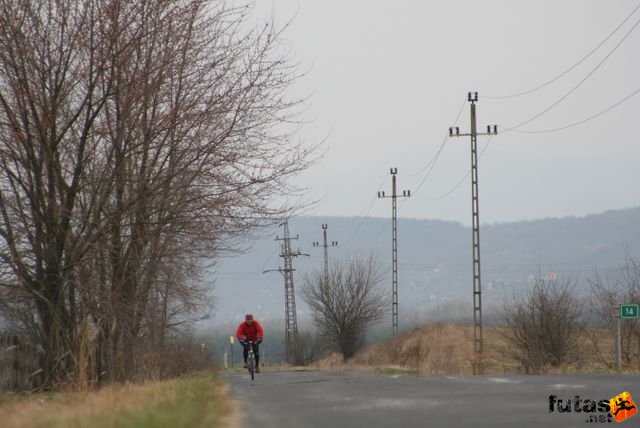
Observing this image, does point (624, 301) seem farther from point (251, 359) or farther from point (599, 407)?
point (599, 407)

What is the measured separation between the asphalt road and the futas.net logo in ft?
0.10

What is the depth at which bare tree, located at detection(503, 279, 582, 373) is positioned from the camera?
123 ft

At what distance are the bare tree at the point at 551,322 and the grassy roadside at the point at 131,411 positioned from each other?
888 inches

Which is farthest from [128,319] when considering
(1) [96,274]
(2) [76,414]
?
(2) [76,414]

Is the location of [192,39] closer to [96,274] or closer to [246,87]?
[246,87]

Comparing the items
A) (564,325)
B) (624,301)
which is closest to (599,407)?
(624,301)

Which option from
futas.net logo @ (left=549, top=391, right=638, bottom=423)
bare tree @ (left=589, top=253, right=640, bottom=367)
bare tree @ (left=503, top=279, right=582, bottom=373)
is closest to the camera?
futas.net logo @ (left=549, top=391, right=638, bottom=423)

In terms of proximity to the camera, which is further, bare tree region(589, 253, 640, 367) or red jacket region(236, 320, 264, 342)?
bare tree region(589, 253, 640, 367)

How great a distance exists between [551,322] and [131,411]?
2771cm

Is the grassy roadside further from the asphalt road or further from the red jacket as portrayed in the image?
the red jacket

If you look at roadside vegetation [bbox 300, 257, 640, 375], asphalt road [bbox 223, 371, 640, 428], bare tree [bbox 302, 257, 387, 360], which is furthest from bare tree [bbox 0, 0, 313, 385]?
bare tree [bbox 302, 257, 387, 360]

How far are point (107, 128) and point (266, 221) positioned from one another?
3.67 meters

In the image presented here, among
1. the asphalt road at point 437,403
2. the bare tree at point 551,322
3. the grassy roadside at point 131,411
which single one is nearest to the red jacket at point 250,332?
the asphalt road at point 437,403

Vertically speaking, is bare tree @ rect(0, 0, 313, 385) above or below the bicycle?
above
